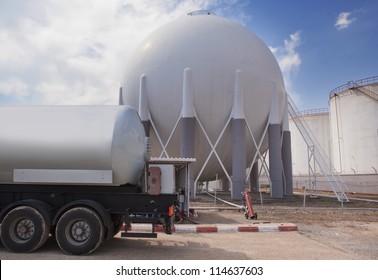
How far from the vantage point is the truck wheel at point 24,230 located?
24.2 ft

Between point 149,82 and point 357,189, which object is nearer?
point 149,82

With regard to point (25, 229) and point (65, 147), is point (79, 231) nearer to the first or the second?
point (25, 229)

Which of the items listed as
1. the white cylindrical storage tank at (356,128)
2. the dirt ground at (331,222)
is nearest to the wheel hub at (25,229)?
the dirt ground at (331,222)

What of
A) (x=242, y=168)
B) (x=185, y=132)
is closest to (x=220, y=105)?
(x=185, y=132)

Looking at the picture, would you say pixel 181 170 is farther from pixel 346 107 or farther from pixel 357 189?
Answer: pixel 346 107

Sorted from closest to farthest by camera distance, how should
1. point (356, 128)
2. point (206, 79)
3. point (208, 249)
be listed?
point (208, 249) < point (206, 79) < point (356, 128)

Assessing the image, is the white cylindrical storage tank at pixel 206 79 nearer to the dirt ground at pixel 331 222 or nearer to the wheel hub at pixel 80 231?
the dirt ground at pixel 331 222

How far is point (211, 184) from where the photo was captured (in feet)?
150

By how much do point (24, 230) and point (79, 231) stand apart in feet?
4.12

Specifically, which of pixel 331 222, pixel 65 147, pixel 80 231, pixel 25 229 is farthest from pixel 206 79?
pixel 25 229

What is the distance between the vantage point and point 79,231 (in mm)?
7465

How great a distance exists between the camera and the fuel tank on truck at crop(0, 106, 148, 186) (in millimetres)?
7535

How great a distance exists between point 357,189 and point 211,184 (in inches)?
716

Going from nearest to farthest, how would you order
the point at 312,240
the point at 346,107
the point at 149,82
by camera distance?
the point at 312,240 < the point at 149,82 < the point at 346,107
